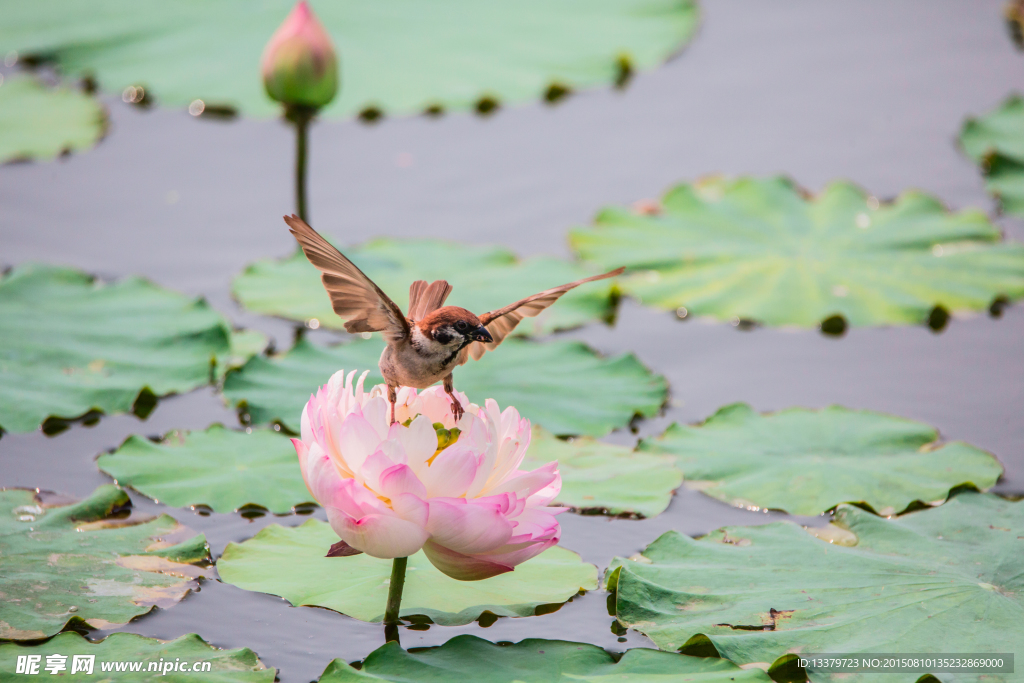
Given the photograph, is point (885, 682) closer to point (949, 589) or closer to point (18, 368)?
point (949, 589)

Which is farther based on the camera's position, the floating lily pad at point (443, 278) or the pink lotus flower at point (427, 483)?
the floating lily pad at point (443, 278)

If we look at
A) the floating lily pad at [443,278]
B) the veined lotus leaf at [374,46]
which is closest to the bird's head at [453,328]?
the floating lily pad at [443,278]

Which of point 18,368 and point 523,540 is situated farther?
point 18,368

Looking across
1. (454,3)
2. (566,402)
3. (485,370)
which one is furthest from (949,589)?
(454,3)

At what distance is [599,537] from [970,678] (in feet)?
2.77

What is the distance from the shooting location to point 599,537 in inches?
90.5

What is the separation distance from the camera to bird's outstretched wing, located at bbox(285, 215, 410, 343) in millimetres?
1599

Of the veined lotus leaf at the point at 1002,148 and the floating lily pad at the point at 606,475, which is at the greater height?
the veined lotus leaf at the point at 1002,148

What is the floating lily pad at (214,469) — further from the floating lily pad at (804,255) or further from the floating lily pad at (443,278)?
the floating lily pad at (804,255)

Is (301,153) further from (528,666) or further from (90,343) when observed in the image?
(528,666)

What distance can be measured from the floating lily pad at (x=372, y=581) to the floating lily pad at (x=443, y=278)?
1.15m

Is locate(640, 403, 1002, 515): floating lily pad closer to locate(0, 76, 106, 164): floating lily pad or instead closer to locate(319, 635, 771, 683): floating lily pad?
locate(319, 635, 771, 683): floating lily pad

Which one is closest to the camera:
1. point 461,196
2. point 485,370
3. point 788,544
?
point 788,544

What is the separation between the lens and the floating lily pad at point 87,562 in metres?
1.89
